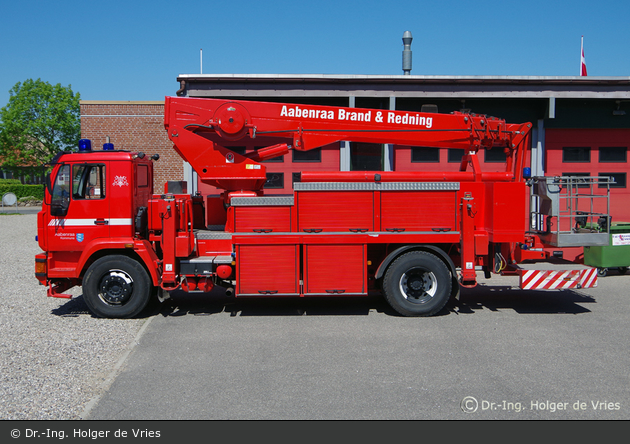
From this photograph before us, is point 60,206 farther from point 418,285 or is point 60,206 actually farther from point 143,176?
point 418,285

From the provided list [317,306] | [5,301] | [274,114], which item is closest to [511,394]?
[317,306]

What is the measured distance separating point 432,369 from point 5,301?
8114mm

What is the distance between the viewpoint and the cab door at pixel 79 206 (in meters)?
7.86

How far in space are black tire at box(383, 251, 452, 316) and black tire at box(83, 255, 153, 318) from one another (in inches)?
154

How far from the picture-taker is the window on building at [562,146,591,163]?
1514cm

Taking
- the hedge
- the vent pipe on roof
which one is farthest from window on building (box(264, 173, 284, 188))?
the hedge

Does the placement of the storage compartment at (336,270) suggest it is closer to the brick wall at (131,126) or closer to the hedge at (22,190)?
the brick wall at (131,126)

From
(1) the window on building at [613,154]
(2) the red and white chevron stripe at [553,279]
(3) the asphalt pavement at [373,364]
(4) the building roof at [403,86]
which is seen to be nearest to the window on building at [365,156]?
(4) the building roof at [403,86]

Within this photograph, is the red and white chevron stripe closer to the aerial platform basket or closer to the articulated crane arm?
the aerial platform basket

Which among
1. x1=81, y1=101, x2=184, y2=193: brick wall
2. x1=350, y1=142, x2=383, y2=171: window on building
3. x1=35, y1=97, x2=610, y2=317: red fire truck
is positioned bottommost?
x1=35, y1=97, x2=610, y2=317: red fire truck

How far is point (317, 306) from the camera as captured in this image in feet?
29.3

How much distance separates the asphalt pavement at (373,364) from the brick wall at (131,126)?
462 inches

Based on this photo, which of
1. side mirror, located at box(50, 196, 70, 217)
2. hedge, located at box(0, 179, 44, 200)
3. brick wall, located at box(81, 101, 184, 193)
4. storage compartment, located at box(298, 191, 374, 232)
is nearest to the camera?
side mirror, located at box(50, 196, 70, 217)

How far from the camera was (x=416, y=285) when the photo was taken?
802 cm
